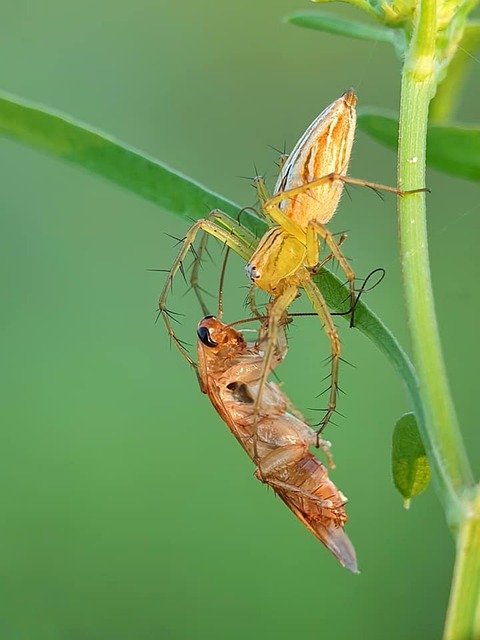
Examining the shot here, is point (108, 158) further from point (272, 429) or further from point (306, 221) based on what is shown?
point (272, 429)

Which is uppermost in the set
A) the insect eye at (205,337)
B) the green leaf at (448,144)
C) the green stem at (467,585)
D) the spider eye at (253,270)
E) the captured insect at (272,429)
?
the green leaf at (448,144)

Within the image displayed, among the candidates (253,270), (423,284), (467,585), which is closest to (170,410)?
(253,270)

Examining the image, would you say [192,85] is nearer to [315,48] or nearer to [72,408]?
[315,48]

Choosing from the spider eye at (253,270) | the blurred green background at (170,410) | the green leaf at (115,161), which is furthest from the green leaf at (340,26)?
the blurred green background at (170,410)

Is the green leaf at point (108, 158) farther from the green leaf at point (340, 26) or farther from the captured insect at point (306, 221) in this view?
the green leaf at point (340, 26)

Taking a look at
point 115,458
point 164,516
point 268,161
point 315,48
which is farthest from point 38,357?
point 315,48
